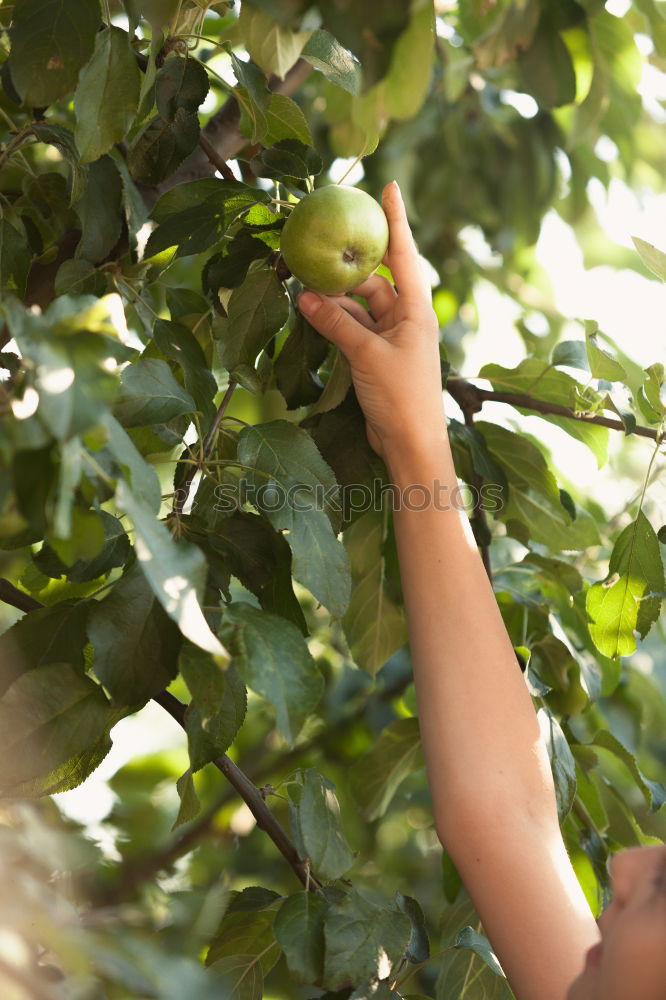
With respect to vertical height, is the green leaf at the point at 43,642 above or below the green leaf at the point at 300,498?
below

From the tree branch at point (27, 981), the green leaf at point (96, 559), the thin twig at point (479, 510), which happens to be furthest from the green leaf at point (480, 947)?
the tree branch at point (27, 981)

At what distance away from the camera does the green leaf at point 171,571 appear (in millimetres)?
590

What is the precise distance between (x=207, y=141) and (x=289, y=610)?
481 mm

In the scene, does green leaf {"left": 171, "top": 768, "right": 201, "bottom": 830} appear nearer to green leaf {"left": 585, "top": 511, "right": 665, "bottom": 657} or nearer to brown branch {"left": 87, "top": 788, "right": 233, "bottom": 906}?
brown branch {"left": 87, "top": 788, "right": 233, "bottom": 906}

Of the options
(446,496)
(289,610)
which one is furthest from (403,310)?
(289,610)

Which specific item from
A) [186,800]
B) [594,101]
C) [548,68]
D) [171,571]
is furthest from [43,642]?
[594,101]

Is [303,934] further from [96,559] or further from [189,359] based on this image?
[189,359]

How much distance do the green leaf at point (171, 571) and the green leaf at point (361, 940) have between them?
0.32 m

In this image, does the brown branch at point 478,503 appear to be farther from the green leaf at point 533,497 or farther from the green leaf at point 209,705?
the green leaf at point 209,705

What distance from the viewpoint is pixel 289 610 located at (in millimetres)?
914

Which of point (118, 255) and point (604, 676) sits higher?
point (118, 255)

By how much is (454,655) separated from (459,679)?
0.07ft

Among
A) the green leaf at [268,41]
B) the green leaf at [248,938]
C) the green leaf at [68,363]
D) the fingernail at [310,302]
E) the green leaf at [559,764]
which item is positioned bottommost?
the green leaf at [248,938]

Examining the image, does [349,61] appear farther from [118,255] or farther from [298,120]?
[118,255]
